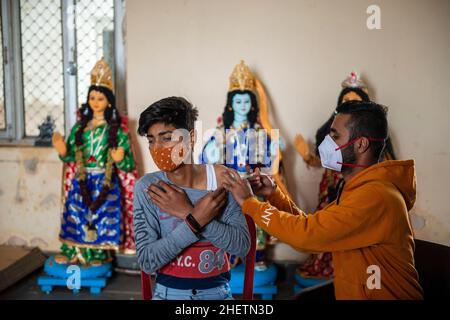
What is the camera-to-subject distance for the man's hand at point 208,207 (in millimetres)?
1623

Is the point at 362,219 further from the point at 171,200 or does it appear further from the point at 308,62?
the point at 308,62

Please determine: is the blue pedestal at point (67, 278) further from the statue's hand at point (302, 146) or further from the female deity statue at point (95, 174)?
the statue's hand at point (302, 146)

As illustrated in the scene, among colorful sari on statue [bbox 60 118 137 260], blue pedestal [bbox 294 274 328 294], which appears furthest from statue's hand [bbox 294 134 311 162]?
colorful sari on statue [bbox 60 118 137 260]

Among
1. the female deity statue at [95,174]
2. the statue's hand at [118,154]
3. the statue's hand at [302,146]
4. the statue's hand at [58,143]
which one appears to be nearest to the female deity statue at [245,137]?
the statue's hand at [302,146]

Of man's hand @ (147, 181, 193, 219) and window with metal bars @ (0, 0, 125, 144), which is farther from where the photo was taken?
window with metal bars @ (0, 0, 125, 144)

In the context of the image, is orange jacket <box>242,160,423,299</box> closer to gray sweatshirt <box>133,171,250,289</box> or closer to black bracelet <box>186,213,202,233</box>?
gray sweatshirt <box>133,171,250,289</box>

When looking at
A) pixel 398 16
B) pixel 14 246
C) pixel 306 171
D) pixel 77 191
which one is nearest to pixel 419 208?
pixel 306 171

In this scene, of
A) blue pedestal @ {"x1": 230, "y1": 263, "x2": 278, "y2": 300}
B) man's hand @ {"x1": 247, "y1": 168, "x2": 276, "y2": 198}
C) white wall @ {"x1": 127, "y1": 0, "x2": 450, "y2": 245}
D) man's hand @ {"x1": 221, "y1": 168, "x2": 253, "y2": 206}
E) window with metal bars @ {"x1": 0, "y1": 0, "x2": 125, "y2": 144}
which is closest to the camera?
man's hand @ {"x1": 221, "y1": 168, "x2": 253, "y2": 206}

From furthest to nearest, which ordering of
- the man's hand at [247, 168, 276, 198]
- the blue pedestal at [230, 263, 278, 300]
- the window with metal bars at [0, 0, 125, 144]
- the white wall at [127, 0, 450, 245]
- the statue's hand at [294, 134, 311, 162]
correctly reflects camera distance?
the window with metal bars at [0, 0, 125, 144]
the white wall at [127, 0, 450, 245]
the statue's hand at [294, 134, 311, 162]
the blue pedestal at [230, 263, 278, 300]
the man's hand at [247, 168, 276, 198]

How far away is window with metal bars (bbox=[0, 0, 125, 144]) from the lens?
444 cm

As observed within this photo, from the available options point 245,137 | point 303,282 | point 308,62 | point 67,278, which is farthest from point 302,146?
point 67,278

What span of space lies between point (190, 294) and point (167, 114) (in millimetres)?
681

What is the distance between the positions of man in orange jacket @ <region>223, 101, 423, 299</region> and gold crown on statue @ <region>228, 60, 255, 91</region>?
2.16 metres

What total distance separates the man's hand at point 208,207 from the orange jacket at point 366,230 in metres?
0.11
